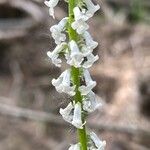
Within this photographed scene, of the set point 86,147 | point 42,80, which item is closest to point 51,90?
point 42,80

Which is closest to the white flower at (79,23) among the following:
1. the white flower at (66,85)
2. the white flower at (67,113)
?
the white flower at (66,85)

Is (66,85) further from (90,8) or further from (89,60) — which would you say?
(90,8)

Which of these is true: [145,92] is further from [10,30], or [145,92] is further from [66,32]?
[66,32]

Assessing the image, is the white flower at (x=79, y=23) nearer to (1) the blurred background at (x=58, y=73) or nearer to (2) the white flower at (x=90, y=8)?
(2) the white flower at (x=90, y=8)

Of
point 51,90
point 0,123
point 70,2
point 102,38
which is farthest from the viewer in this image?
point 102,38

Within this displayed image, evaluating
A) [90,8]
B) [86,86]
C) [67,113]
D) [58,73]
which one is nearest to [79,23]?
[90,8]

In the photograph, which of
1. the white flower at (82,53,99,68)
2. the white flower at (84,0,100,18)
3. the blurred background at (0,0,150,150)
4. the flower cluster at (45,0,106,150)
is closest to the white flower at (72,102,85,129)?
the flower cluster at (45,0,106,150)
